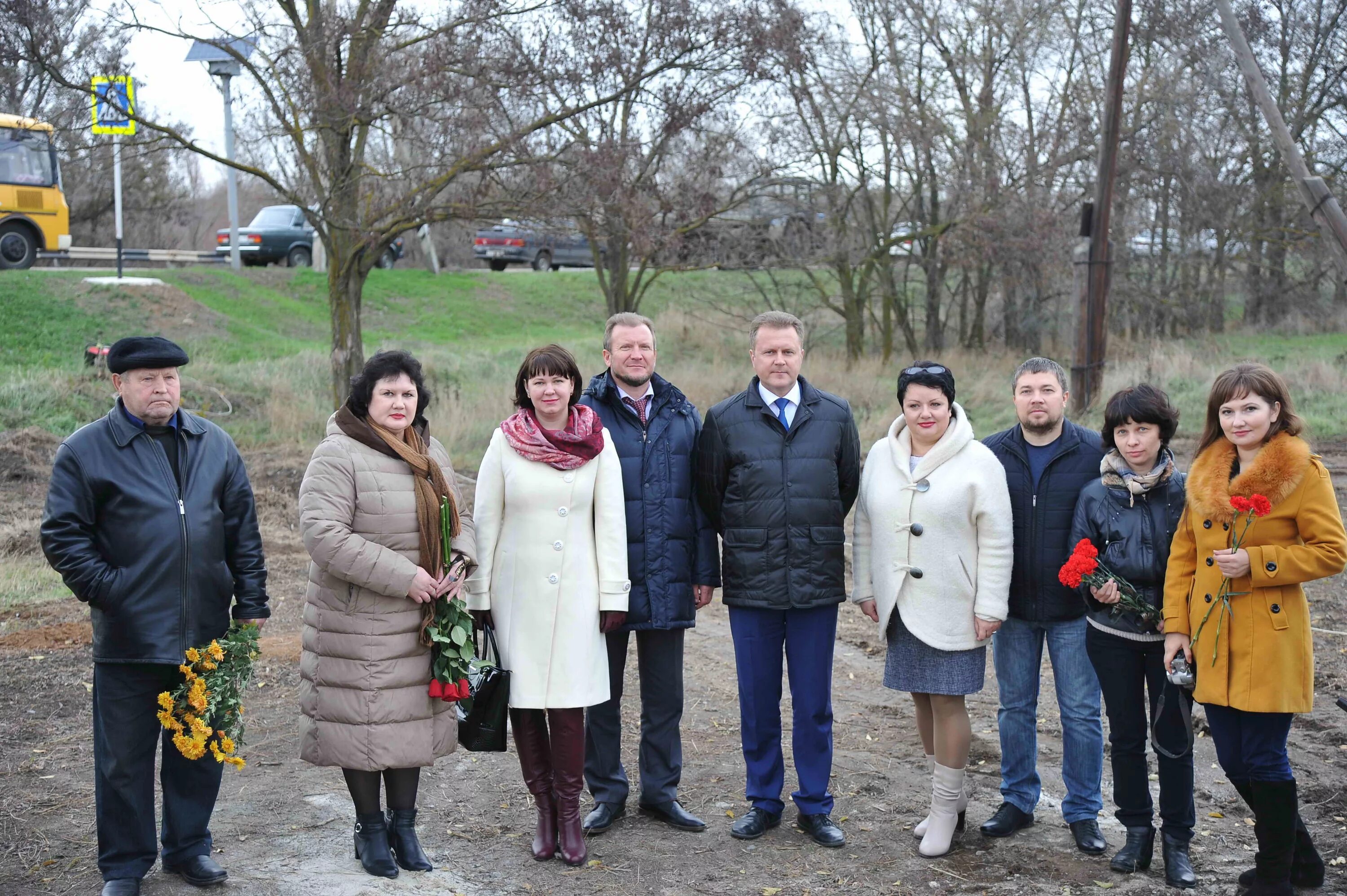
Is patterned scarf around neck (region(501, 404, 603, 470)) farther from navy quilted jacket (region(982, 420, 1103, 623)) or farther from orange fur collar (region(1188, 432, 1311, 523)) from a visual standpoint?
orange fur collar (region(1188, 432, 1311, 523))

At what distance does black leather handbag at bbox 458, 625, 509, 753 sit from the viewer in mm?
4195

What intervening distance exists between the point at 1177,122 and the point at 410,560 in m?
17.8

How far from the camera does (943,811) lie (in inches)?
172

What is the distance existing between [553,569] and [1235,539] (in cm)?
229

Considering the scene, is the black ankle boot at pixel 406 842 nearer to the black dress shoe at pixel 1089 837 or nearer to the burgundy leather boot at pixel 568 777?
the burgundy leather boot at pixel 568 777

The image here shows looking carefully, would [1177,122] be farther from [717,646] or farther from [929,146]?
[717,646]

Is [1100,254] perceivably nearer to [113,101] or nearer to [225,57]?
[225,57]

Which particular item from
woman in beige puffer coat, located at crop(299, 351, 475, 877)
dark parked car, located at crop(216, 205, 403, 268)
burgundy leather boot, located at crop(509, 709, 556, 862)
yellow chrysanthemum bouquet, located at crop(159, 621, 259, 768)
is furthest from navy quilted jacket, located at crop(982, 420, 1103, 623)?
dark parked car, located at crop(216, 205, 403, 268)

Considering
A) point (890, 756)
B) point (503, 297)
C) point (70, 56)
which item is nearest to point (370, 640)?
point (890, 756)

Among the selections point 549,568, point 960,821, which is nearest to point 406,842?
point 549,568

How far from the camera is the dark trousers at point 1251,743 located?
12.5 ft

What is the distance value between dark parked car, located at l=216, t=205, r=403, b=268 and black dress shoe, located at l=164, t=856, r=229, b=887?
24.7 metres

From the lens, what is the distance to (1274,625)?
Result: 3.76 meters

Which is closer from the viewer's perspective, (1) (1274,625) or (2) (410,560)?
(1) (1274,625)
